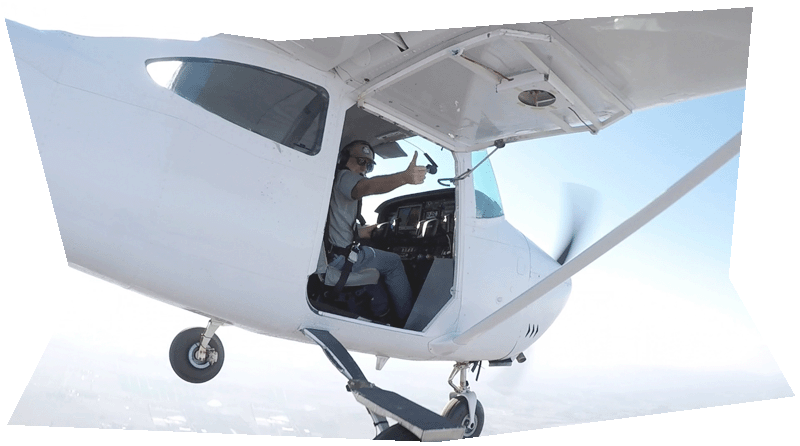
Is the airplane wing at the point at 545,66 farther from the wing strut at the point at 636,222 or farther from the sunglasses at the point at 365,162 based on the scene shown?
the wing strut at the point at 636,222

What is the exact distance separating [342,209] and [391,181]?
0.33 m

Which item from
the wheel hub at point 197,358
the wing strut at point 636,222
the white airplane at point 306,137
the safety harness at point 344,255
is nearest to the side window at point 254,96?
the white airplane at point 306,137

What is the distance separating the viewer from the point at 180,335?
435 cm

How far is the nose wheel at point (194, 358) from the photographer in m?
4.20

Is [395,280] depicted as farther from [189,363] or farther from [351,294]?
[189,363]

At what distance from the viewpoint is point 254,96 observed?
270cm

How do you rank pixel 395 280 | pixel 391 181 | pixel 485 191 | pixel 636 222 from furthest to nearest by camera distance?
pixel 485 191 < pixel 395 280 < pixel 391 181 < pixel 636 222

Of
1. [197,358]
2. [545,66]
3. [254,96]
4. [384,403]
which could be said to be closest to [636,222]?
[545,66]

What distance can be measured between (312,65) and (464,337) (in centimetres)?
160

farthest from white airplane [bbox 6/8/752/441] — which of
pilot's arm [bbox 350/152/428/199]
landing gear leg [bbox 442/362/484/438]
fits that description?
landing gear leg [bbox 442/362/484/438]

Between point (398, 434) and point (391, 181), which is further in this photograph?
point (391, 181)

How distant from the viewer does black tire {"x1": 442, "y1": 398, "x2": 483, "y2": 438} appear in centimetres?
407

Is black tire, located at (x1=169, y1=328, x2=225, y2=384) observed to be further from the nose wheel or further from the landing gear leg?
the landing gear leg

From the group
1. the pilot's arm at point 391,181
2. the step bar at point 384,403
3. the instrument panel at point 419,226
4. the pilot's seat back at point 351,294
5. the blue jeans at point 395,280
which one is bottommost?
the step bar at point 384,403
